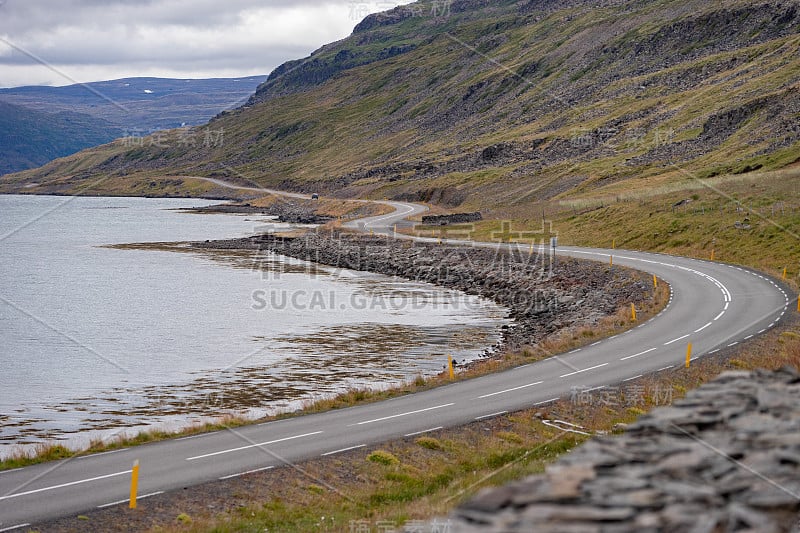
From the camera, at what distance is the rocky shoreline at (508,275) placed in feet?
159

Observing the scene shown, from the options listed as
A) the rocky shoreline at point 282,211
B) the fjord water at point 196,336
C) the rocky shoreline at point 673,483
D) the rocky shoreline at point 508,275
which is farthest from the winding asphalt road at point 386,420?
the rocky shoreline at point 282,211

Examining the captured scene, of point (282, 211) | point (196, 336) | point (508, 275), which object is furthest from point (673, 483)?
point (282, 211)

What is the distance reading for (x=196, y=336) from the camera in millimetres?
48656

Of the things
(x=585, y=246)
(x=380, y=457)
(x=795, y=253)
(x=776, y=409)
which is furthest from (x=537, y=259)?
(x=776, y=409)

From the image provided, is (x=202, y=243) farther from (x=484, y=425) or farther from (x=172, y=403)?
(x=484, y=425)

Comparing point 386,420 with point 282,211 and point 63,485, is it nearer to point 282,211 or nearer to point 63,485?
point 63,485

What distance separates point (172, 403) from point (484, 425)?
15.1 m

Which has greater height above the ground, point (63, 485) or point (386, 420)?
point (63, 485)

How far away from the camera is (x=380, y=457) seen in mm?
20734

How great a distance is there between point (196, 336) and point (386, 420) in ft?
87.4

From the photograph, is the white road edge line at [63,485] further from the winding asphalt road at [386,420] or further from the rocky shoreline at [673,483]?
the rocky shoreline at [673,483]

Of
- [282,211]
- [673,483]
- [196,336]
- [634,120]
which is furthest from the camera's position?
[282,211]

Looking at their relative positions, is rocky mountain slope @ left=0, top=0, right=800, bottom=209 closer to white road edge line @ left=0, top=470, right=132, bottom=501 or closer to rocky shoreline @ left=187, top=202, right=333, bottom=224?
rocky shoreline @ left=187, top=202, right=333, bottom=224

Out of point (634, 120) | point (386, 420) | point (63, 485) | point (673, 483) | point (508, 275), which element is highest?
point (634, 120)
